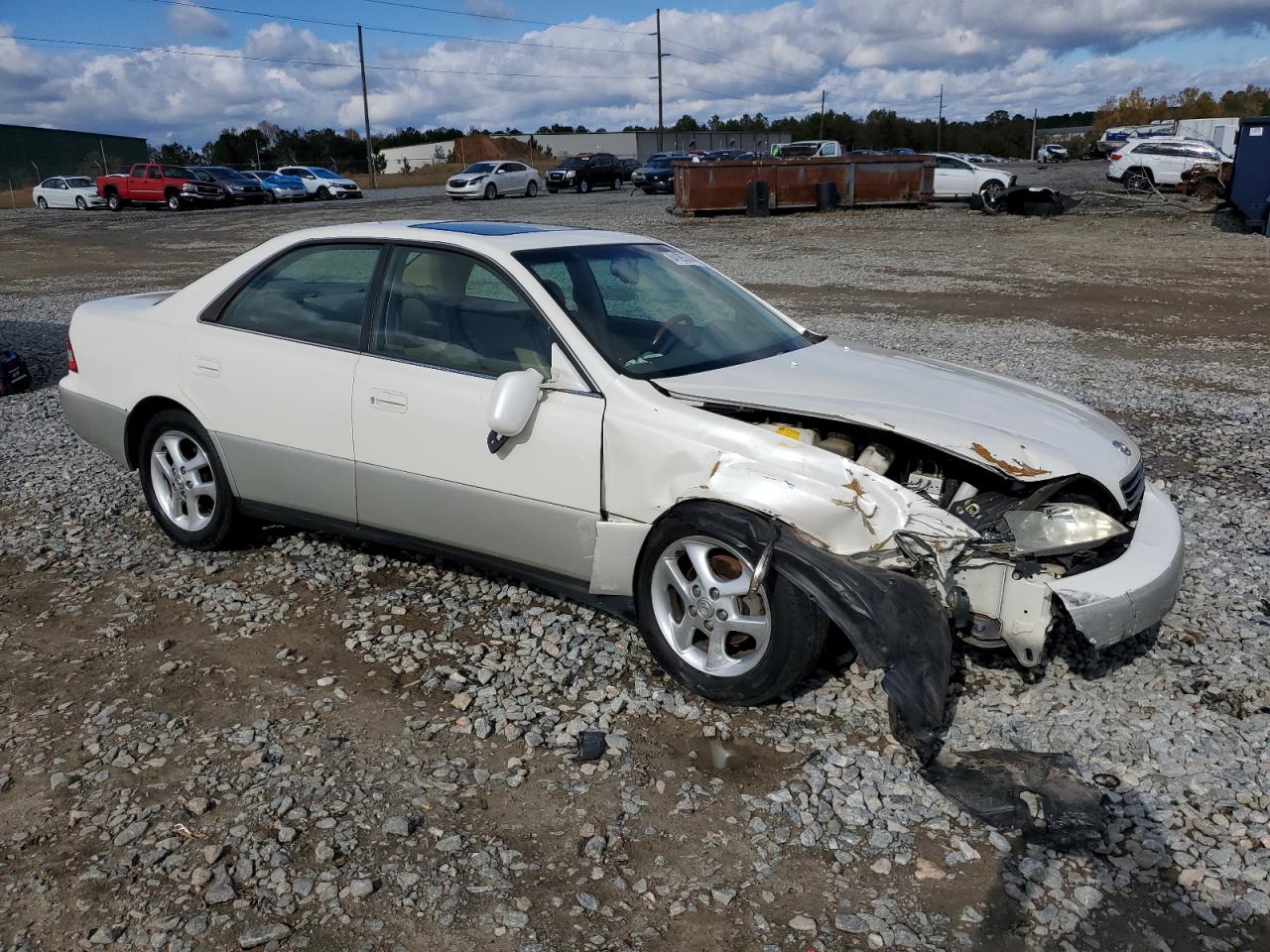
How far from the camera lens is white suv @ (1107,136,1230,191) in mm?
29609

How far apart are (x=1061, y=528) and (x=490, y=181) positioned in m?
37.4

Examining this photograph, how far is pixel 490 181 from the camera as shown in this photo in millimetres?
38594

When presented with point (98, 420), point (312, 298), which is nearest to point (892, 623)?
point (312, 298)

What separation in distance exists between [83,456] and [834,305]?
9303mm

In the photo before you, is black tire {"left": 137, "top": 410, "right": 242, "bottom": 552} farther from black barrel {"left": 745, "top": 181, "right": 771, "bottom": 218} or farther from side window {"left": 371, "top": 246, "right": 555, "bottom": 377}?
black barrel {"left": 745, "top": 181, "right": 771, "bottom": 218}

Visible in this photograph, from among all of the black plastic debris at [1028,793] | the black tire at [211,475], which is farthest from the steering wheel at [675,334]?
the black tire at [211,475]

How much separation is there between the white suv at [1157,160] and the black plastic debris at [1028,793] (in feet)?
100

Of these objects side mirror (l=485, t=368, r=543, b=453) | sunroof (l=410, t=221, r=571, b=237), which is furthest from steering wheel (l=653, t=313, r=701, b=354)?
sunroof (l=410, t=221, r=571, b=237)

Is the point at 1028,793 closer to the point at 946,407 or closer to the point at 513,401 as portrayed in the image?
the point at 946,407

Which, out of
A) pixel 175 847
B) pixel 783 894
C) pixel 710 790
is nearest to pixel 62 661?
pixel 175 847

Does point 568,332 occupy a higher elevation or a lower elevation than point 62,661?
higher

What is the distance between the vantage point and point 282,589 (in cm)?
475

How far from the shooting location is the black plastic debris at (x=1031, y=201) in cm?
2505

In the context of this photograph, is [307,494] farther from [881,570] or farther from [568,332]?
[881,570]
